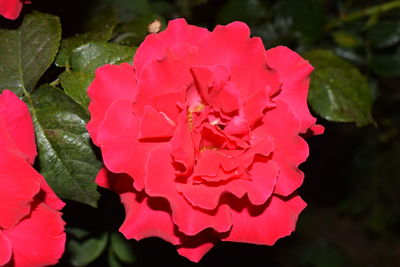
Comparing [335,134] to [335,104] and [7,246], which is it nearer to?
[335,104]

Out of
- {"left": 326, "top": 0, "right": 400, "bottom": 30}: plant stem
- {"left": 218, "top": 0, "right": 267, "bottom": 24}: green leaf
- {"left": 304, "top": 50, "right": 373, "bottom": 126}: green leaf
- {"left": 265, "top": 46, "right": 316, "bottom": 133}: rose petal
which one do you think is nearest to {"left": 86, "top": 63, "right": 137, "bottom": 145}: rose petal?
{"left": 265, "top": 46, "right": 316, "bottom": 133}: rose petal

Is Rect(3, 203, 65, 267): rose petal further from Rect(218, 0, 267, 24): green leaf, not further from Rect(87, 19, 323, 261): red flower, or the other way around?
Rect(218, 0, 267, 24): green leaf

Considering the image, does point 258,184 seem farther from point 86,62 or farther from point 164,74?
point 86,62

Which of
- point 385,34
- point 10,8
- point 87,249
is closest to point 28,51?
point 10,8

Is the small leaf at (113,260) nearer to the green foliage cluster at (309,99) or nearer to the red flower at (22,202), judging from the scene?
the green foliage cluster at (309,99)

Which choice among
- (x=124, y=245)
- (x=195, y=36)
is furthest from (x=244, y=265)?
(x=195, y=36)

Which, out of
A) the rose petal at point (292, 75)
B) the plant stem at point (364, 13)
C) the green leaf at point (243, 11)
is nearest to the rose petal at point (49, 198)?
the rose petal at point (292, 75)
